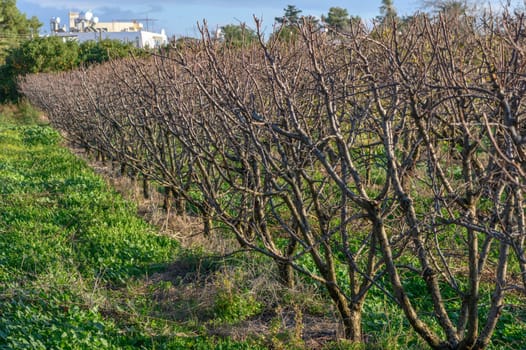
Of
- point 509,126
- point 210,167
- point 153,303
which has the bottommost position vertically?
point 153,303

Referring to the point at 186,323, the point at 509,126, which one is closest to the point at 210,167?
the point at 186,323

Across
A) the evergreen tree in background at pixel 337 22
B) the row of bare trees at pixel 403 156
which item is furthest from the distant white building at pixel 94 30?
the row of bare trees at pixel 403 156

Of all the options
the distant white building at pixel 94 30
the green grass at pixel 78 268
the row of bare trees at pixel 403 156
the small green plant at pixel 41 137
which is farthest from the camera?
the distant white building at pixel 94 30

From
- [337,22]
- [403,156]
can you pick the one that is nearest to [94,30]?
[337,22]

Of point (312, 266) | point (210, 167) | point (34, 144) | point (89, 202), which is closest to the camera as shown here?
point (312, 266)

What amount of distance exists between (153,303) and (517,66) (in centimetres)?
374

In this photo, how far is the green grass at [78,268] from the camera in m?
5.18

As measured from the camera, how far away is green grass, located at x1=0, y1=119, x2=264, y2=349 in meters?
5.18

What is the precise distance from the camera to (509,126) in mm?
2867

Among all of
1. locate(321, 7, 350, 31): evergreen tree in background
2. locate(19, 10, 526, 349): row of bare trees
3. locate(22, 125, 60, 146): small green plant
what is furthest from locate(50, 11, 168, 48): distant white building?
locate(19, 10, 526, 349): row of bare trees

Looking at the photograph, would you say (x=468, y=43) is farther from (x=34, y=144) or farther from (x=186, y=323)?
(x=34, y=144)

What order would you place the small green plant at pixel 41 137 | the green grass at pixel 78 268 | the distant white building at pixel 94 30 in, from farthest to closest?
the distant white building at pixel 94 30 → the small green plant at pixel 41 137 → the green grass at pixel 78 268

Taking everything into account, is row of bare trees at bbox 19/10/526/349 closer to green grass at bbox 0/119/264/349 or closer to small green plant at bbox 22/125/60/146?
green grass at bbox 0/119/264/349

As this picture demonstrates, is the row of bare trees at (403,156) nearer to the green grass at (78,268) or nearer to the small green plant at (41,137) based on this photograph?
the green grass at (78,268)
